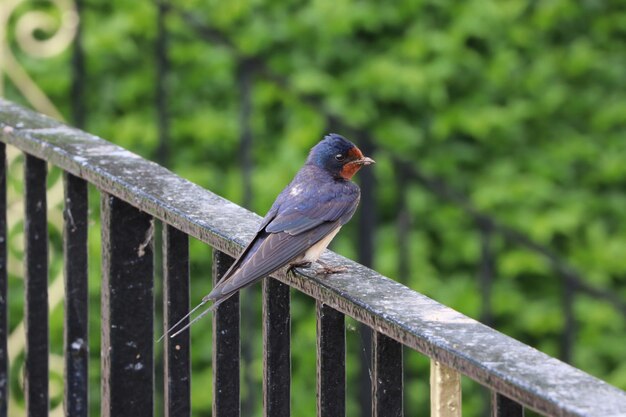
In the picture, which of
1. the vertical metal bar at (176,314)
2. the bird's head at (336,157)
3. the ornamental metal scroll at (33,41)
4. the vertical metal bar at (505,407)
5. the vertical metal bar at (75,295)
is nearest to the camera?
the vertical metal bar at (505,407)

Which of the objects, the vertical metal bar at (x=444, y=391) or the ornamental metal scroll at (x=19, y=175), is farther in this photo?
the ornamental metal scroll at (x=19, y=175)

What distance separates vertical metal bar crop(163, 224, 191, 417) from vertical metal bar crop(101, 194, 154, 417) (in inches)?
5.3

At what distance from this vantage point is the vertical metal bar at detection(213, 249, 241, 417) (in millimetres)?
1948

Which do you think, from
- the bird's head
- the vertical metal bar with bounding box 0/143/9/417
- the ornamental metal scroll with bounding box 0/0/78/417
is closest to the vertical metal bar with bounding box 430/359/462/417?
the vertical metal bar with bounding box 0/143/9/417

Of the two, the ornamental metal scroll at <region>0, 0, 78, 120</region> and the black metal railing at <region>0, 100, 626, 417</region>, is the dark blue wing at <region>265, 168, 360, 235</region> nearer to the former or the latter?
the black metal railing at <region>0, 100, 626, 417</region>

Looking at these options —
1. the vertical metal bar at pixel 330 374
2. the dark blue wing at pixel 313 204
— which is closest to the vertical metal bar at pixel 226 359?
the vertical metal bar at pixel 330 374

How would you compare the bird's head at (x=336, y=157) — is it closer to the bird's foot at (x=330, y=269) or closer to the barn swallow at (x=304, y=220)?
the barn swallow at (x=304, y=220)

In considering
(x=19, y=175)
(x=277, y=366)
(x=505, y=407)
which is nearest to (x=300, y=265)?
(x=277, y=366)

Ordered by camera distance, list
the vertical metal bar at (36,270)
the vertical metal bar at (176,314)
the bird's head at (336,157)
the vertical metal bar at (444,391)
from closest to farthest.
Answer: the vertical metal bar at (444,391), the vertical metal bar at (176,314), the vertical metal bar at (36,270), the bird's head at (336,157)

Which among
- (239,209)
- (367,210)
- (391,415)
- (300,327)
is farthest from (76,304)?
(300,327)

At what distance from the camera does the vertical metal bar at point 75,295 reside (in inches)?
89.4

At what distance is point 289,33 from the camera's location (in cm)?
536

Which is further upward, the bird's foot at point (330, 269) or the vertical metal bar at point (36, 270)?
the bird's foot at point (330, 269)

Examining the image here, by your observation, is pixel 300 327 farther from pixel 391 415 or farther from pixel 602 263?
pixel 391 415
